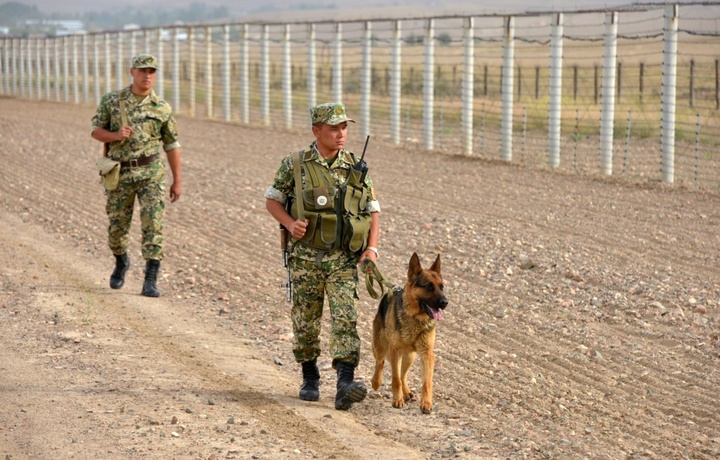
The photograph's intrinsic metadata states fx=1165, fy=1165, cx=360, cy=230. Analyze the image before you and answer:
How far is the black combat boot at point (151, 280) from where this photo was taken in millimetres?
10195

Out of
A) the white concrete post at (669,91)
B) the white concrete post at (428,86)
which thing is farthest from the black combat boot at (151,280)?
the white concrete post at (428,86)

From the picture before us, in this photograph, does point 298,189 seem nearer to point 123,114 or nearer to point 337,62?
point 123,114

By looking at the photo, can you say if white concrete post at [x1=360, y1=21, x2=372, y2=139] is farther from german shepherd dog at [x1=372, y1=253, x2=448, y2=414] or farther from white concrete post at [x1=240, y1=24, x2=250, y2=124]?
german shepherd dog at [x1=372, y1=253, x2=448, y2=414]

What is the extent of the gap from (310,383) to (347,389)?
44cm

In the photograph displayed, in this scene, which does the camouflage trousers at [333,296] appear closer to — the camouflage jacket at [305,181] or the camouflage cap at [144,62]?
the camouflage jacket at [305,181]

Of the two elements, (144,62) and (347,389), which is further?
(144,62)

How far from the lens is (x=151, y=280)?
402 inches

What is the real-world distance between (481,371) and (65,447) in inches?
114

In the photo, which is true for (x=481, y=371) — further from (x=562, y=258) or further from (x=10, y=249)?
(x=10, y=249)

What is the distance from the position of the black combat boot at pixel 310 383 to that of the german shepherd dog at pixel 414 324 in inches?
18.1

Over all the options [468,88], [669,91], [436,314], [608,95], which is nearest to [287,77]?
[468,88]

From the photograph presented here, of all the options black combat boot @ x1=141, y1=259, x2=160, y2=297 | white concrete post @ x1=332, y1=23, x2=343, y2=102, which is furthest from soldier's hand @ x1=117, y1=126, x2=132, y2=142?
white concrete post @ x1=332, y1=23, x2=343, y2=102

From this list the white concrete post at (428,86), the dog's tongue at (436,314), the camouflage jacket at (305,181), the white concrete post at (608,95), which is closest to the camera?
the dog's tongue at (436,314)

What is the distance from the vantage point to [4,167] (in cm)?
2052
